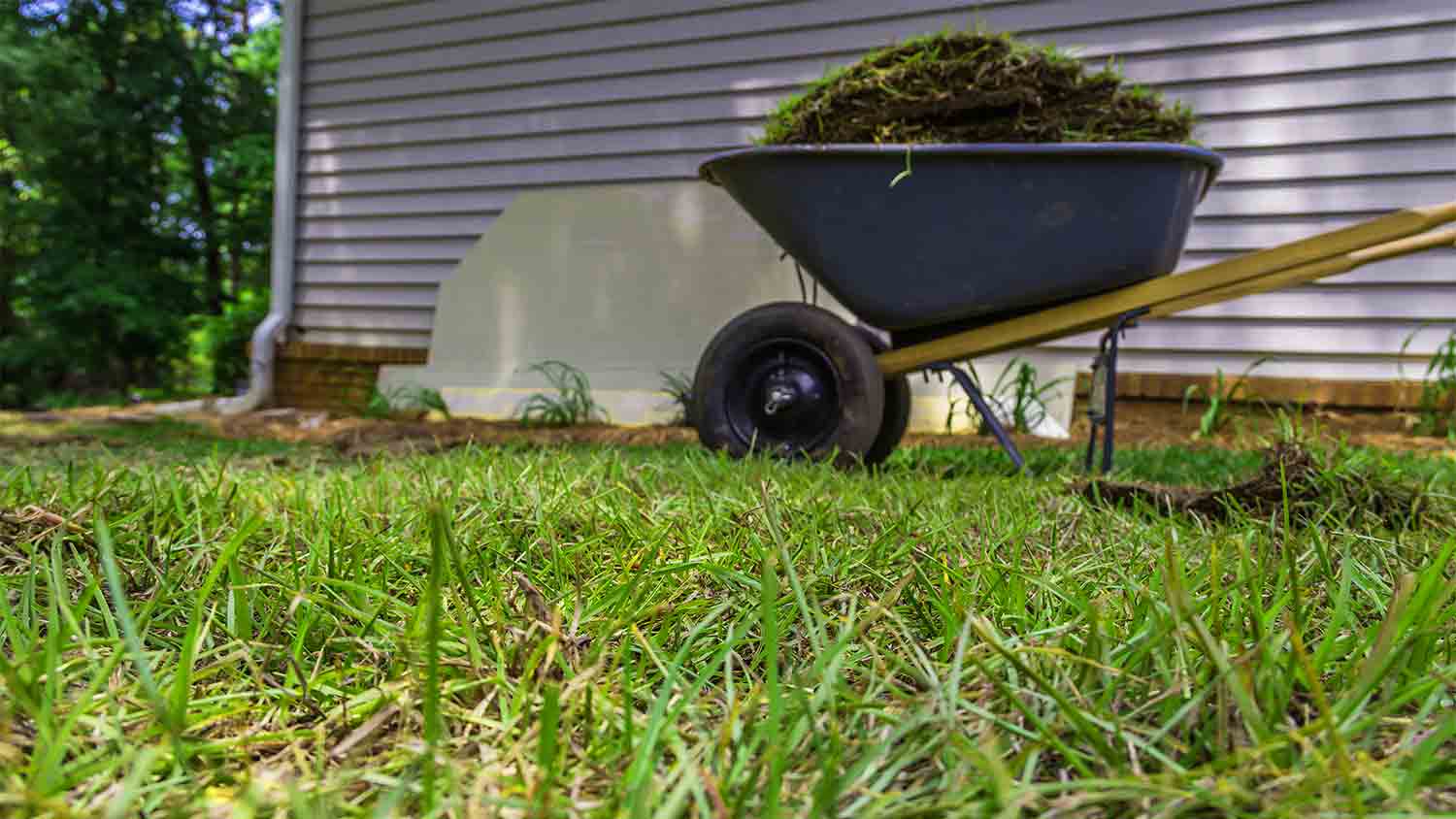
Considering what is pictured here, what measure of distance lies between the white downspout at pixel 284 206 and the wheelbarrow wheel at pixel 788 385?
445 centimetres

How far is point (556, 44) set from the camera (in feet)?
17.7

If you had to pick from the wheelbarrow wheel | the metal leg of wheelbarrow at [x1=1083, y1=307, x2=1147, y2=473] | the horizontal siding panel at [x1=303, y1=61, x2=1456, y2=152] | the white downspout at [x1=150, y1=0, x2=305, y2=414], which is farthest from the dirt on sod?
the white downspout at [x1=150, y1=0, x2=305, y2=414]

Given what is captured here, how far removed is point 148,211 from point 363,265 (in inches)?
170

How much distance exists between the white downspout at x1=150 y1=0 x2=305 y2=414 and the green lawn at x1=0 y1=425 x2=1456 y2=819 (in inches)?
213

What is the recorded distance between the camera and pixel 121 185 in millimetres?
8633

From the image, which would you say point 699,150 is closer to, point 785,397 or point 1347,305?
point 785,397

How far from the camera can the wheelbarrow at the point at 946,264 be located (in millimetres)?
2330

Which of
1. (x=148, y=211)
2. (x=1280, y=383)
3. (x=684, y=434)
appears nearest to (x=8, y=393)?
(x=148, y=211)

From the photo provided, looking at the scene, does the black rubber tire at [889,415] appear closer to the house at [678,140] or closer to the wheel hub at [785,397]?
the wheel hub at [785,397]

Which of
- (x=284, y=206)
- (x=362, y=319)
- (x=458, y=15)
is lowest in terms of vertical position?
(x=362, y=319)

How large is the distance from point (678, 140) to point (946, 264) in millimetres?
2921

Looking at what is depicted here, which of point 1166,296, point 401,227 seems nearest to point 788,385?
point 1166,296

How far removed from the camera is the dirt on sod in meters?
1.35

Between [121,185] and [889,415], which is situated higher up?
[121,185]
